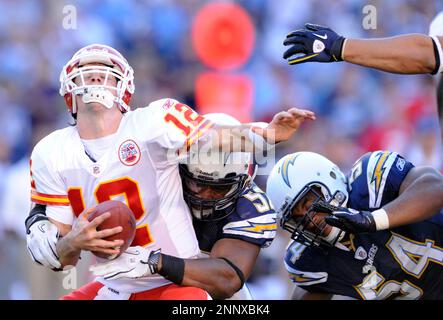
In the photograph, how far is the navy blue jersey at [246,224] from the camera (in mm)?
4887

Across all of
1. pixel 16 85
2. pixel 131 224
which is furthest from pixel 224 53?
pixel 131 224

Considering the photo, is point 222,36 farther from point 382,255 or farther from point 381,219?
point 381,219

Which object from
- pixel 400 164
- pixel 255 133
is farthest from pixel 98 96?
pixel 400 164

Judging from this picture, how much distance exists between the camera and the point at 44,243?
454cm

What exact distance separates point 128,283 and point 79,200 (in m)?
0.50

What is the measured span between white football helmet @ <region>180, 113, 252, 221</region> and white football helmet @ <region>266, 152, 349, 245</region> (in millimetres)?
307

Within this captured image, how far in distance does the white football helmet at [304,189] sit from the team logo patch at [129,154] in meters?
0.96

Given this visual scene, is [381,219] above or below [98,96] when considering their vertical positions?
below

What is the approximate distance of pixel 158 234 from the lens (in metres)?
4.72

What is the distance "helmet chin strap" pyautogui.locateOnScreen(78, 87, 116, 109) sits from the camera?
15.2 ft

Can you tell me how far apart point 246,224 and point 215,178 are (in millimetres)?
313

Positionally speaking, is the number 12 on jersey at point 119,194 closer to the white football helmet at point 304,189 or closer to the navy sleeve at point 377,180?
the white football helmet at point 304,189

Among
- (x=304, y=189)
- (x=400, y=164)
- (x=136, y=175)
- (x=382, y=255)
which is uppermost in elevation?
(x=136, y=175)
